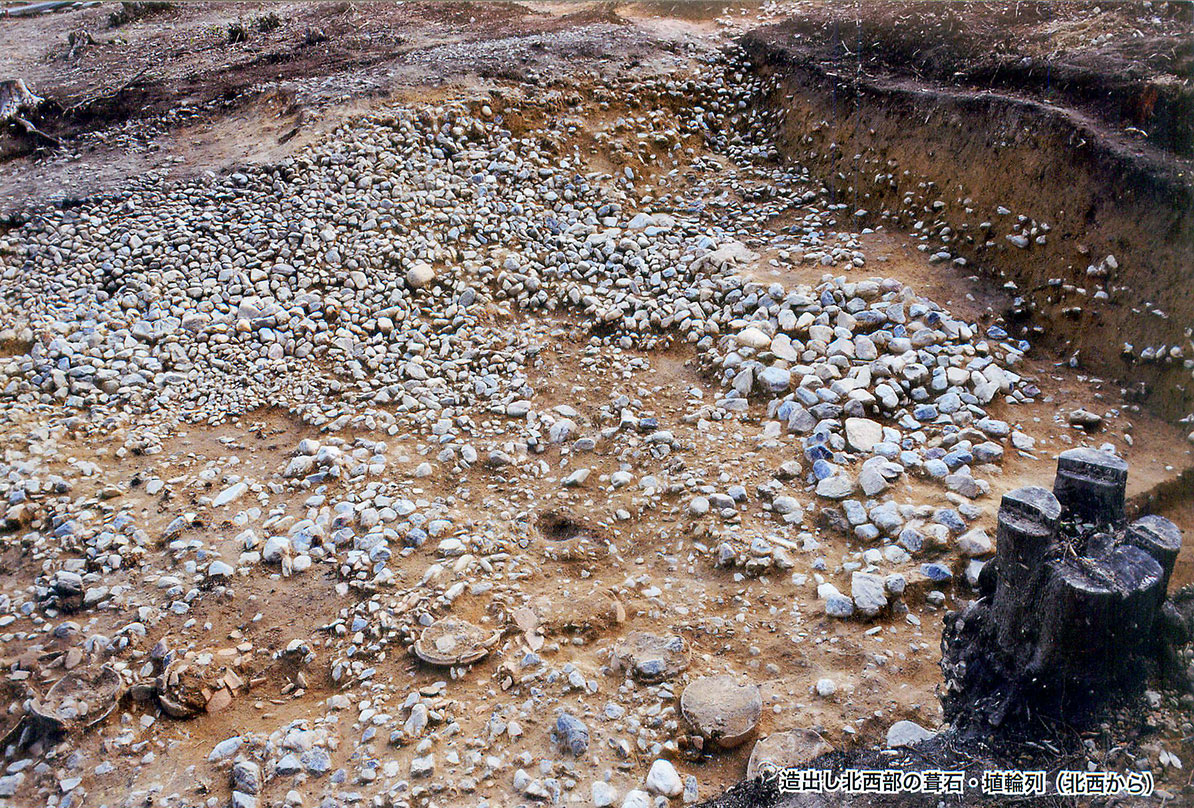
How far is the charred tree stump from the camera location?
2.55 metres

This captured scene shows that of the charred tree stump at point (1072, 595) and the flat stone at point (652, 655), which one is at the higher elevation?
the charred tree stump at point (1072, 595)

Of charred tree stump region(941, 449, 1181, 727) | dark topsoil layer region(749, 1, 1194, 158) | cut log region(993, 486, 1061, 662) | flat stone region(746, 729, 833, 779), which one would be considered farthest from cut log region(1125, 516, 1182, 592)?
dark topsoil layer region(749, 1, 1194, 158)

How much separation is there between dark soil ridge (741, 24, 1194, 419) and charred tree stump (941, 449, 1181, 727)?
2526mm

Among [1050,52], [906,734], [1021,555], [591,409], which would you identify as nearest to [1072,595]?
[1021,555]

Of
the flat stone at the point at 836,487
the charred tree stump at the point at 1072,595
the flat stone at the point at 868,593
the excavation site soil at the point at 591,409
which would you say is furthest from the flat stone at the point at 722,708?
the flat stone at the point at 836,487

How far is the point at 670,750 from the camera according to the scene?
3135 mm

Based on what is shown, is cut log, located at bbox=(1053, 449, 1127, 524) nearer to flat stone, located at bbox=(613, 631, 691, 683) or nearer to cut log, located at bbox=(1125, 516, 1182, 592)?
cut log, located at bbox=(1125, 516, 1182, 592)

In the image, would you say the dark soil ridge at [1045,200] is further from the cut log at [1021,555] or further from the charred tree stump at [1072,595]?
the cut log at [1021,555]

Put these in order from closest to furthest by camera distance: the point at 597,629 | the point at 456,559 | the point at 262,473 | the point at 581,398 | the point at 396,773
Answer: the point at 396,773 < the point at 597,629 < the point at 456,559 < the point at 262,473 < the point at 581,398

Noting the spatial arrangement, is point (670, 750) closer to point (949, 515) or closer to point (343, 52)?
point (949, 515)

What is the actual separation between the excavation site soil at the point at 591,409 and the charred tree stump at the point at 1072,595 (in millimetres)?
52

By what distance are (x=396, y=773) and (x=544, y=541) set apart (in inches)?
60.9

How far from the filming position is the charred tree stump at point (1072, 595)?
255cm

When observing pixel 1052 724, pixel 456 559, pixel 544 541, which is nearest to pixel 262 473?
pixel 456 559
